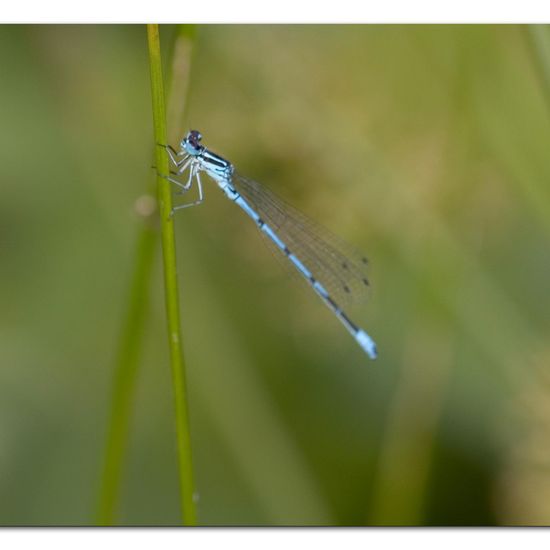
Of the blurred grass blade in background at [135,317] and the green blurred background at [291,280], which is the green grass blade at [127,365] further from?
the green blurred background at [291,280]

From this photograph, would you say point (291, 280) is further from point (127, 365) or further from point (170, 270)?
point (170, 270)

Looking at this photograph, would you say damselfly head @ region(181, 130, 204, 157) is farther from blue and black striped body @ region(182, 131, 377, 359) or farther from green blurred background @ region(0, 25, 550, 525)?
green blurred background @ region(0, 25, 550, 525)

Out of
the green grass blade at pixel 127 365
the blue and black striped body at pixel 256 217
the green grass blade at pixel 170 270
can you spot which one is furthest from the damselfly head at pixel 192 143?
the green grass blade at pixel 170 270

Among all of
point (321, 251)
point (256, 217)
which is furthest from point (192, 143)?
point (321, 251)

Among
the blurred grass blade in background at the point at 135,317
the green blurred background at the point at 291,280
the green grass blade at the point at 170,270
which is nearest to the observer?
the green grass blade at the point at 170,270

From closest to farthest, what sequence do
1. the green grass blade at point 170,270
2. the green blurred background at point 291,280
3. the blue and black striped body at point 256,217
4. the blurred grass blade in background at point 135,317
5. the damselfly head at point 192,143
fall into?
1. the green grass blade at point 170,270
2. the blurred grass blade in background at point 135,317
3. the damselfly head at point 192,143
4. the blue and black striped body at point 256,217
5. the green blurred background at point 291,280
